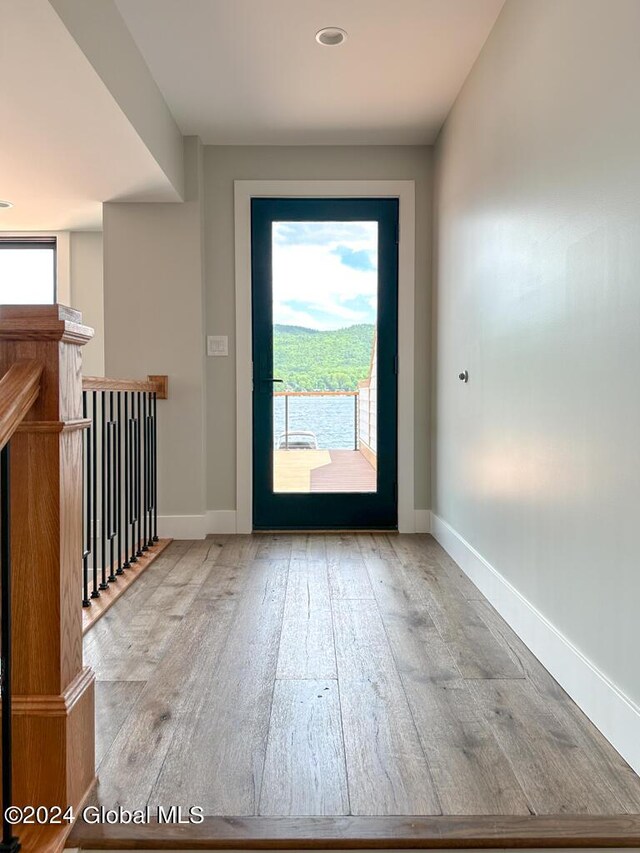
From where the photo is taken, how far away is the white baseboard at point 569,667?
1.44 meters

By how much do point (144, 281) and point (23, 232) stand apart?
58.7 inches

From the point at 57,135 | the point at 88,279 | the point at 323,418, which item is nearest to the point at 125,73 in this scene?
the point at 57,135

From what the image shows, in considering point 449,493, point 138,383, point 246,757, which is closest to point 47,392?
point 246,757

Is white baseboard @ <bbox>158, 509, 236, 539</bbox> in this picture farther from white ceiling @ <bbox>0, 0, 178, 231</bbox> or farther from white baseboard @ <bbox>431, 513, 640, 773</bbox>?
white ceiling @ <bbox>0, 0, 178, 231</bbox>

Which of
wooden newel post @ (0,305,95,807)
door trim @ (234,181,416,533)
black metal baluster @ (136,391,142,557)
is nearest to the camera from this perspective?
wooden newel post @ (0,305,95,807)

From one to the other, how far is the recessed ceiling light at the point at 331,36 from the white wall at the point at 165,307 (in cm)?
123

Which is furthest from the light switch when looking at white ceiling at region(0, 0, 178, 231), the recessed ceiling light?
the recessed ceiling light

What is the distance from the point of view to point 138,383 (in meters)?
3.25

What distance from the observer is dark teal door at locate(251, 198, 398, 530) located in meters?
3.86

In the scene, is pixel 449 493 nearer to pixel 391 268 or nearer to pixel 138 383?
pixel 391 268

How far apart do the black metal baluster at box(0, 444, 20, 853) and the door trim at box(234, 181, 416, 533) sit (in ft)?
8.84

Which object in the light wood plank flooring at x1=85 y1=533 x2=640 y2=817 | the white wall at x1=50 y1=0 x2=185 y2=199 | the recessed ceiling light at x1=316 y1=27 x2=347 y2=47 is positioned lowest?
the light wood plank flooring at x1=85 y1=533 x2=640 y2=817

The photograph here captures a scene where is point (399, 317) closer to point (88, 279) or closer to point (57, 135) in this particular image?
point (57, 135)

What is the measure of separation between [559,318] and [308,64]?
5.97ft
